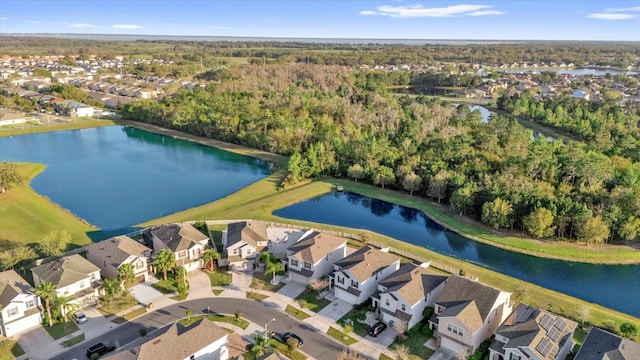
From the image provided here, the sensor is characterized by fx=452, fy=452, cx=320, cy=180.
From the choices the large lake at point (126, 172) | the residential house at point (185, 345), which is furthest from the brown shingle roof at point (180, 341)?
the large lake at point (126, 172)

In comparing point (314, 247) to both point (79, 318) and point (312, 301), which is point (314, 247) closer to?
point (312, 301)

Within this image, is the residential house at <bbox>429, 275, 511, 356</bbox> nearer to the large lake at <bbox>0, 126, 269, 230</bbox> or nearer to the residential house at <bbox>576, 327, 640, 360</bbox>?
the residential house at <bbox>576, 327, 640, 360</bbox>

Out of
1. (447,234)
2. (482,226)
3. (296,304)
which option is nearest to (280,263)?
(296,304)

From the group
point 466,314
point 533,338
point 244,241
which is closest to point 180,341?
point 244,241

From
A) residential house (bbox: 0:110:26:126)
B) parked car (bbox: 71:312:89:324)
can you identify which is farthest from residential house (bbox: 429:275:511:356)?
residential house (bbox: 0:110:26:126)

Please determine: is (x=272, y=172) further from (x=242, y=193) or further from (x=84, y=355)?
(x=84, y=355)

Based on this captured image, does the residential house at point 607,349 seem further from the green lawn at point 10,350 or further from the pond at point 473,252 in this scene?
the green lawn at point 10,350

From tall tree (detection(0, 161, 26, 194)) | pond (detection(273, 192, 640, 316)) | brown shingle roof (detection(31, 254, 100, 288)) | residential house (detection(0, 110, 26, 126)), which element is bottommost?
pond (detection(273, 192, 640, 316))

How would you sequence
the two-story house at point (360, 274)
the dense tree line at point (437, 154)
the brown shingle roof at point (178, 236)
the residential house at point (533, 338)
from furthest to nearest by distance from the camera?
the dense tree line at point (437, 154), the brown shingle roof at point (178, 236), the two-story house at point (360, 274), the residential house at point (533, 338)
